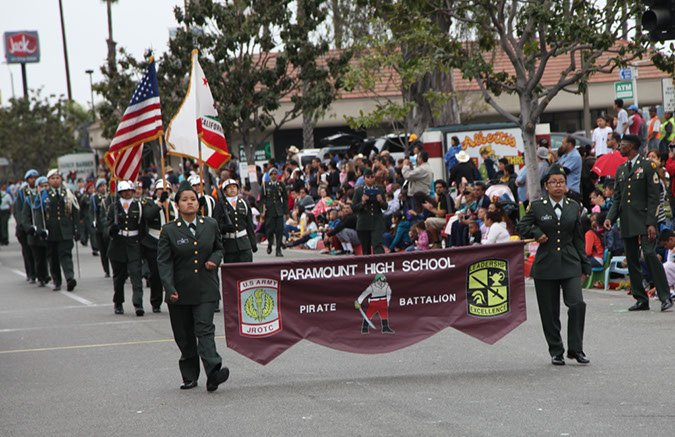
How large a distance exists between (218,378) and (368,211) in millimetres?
9360

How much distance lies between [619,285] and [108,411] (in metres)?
9.06

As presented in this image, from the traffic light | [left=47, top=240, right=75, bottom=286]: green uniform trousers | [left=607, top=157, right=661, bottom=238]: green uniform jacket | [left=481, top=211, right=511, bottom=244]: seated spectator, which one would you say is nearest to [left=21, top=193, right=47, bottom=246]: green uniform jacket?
[left=47, top=240, right=75, bottom=286]: green uniform trousers

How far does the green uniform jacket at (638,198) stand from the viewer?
12.1 metres

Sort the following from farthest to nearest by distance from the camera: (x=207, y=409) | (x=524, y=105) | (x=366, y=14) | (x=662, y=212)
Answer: (x=366, y=14), (x=524, y=105), (x=662, y=212), (x=207, y=409)

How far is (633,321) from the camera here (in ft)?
37.6

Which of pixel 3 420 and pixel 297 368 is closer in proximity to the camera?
pixel 3 420

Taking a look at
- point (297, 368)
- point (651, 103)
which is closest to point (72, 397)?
point (297, 368)

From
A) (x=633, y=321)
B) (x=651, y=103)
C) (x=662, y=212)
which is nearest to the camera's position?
(x=633, y=321)

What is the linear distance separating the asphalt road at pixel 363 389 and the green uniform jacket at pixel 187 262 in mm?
878

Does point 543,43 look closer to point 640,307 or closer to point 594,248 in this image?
point 594,248

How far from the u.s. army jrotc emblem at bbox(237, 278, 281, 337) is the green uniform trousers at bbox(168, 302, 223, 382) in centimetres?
28

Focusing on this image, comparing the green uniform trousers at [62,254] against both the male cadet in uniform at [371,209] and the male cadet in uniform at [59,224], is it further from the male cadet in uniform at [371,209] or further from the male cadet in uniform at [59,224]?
the male cadet in uniform at [371,209]

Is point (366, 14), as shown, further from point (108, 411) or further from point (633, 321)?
point (108, 411)

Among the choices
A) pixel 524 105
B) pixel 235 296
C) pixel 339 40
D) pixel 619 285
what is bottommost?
pixel 619 285
